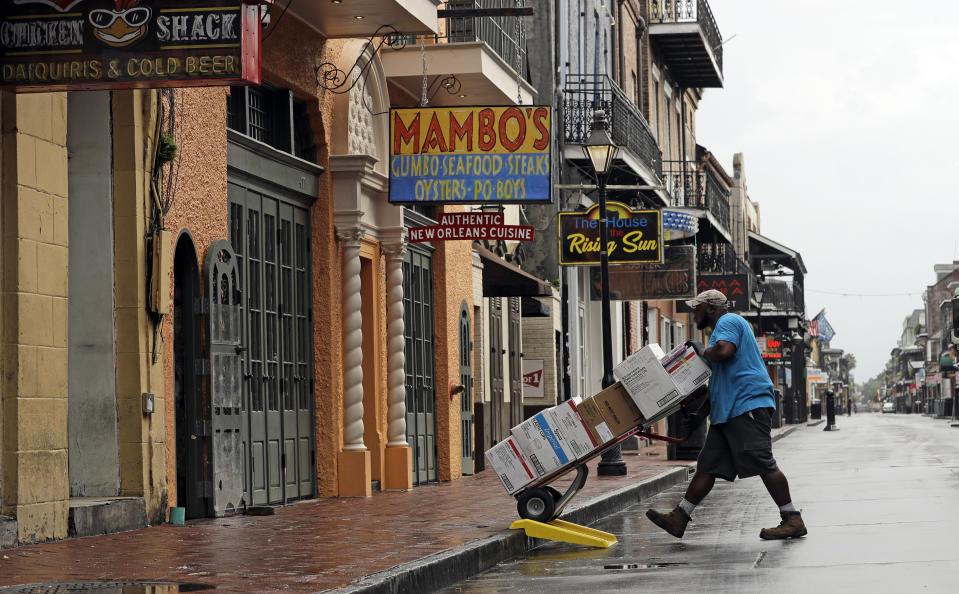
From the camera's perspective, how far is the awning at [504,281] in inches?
857

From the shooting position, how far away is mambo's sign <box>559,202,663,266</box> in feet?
78.5

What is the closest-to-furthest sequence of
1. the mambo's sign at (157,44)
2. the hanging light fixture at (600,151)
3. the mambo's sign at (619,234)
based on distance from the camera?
the mambo's sign at (157,44)
the hanging light fixture at (600,151)
the mambo's sign at (619,234)

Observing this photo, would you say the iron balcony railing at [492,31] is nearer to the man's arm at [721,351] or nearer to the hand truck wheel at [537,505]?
the man's arm at [721,351]

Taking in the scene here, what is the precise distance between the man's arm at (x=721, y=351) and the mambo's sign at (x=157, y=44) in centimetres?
402

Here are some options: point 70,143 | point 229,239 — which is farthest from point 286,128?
point 70,143

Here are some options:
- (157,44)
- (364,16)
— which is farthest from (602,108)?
(157,44)

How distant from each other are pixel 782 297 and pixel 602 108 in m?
35.0

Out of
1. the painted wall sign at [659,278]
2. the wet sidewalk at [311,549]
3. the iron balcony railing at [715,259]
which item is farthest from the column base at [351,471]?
the iron balcony railing at [715,259]

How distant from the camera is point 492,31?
65.2 feet

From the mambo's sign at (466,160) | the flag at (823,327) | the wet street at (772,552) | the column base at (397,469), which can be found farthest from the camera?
the flag at (823,327)

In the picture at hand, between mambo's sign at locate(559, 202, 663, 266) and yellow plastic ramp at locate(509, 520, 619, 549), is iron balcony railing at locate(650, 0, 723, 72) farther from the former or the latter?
yellow plastic ramp at locate(509, 520, 619, 549)

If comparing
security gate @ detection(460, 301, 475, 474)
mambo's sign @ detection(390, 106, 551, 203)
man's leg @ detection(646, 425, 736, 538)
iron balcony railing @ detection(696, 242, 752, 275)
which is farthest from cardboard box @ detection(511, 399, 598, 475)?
iron balcony railing @ detection(696, 242, 752, 275)

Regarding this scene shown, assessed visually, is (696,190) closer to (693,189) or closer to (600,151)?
(693,189)

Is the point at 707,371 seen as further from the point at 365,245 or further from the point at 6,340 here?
the point at 365,245
